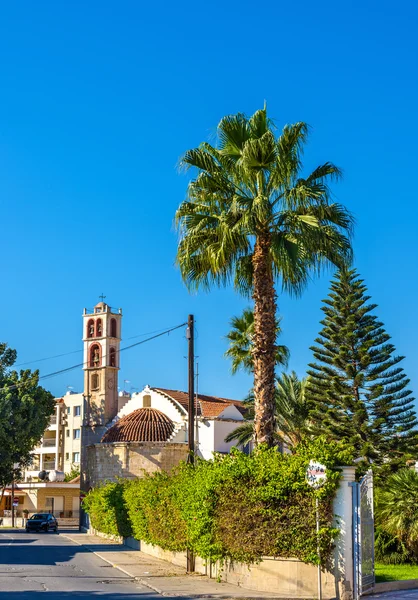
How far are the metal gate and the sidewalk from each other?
68.1 inches

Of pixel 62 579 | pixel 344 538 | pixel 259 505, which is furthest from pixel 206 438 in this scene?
pixel 344 538

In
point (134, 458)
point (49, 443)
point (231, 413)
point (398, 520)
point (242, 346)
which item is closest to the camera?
point (398, 520)

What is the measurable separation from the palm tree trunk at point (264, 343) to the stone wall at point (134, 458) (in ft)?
98.2

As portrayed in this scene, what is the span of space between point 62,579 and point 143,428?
32.0 m

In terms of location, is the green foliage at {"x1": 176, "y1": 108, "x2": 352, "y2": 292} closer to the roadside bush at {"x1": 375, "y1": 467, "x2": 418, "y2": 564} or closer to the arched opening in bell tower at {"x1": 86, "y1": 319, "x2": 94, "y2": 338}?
the roadside bush at {"x1": 375, "y1": 467, "x2": 418, "y2": 564}

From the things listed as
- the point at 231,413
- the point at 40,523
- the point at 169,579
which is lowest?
the point at 40,523

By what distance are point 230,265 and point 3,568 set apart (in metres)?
10.8

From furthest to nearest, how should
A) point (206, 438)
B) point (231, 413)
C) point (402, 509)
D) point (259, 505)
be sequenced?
point (231, 413) < point (206, 438) < point (402, 509) < point (259, 505)

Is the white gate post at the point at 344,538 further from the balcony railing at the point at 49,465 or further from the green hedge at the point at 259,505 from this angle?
the balcony railing at the point at 49,465

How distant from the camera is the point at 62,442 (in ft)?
301

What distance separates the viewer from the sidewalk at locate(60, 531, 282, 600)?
637 inches

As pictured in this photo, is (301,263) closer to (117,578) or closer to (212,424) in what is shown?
(117,578)

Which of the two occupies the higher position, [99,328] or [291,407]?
[99,328]

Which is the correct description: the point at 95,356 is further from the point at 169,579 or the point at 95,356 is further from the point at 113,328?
the point at 169,579
